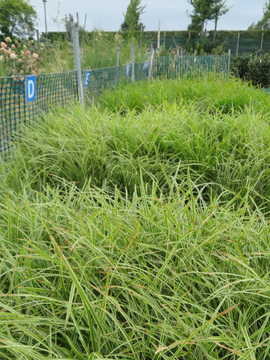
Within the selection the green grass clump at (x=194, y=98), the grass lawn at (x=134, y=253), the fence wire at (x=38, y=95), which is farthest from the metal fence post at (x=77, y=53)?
the grass lawn at (x=134, y=253)

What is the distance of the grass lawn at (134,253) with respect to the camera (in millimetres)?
841

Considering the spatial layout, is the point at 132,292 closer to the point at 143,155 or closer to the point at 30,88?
the point at 143,155

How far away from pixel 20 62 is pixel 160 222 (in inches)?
212

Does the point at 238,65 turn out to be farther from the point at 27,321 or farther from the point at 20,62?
the point at 27,321

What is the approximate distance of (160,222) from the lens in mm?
1253

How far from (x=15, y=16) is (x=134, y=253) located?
2928 cm

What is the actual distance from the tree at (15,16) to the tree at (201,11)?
13.1 meters

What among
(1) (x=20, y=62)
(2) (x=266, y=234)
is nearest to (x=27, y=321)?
(2) (x=266, y=234)

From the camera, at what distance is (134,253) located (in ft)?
3.66

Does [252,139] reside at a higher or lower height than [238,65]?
lower

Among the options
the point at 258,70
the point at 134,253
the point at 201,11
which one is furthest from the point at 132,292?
the point at 201,11

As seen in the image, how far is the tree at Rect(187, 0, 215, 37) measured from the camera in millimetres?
24469

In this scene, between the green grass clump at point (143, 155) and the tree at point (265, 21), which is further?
the tree at point (265, 21)

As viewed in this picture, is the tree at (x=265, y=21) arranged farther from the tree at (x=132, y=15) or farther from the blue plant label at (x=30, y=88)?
the blue plant label at (x=30, y=88)
